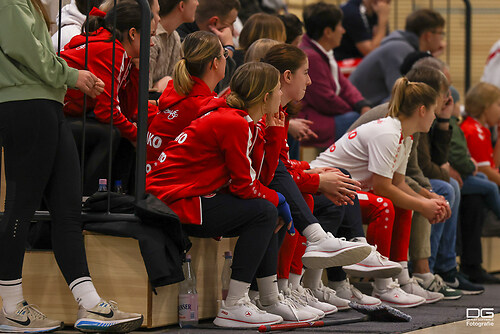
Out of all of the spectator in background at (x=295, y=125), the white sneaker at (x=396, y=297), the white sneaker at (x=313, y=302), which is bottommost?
the white sneaker at (x=396, y=297)

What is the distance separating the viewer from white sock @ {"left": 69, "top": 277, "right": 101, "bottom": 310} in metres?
3.15

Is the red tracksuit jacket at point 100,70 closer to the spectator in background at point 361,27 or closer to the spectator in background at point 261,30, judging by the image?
the spectator in background at point 261,30

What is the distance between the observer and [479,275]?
5.40m

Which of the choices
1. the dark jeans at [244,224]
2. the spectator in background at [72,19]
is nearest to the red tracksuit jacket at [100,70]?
the spectator in background at [72,19]

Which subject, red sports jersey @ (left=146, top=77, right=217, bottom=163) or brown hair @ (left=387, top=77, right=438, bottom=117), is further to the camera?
brown hair @ (left=387, top=77, right=438, bottom=117)

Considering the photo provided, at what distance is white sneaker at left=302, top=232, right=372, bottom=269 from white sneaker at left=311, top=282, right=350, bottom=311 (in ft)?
1.61

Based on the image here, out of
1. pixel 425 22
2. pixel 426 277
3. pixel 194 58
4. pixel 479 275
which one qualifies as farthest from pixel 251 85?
pixel 425 22

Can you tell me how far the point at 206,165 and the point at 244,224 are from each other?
27 centimetres

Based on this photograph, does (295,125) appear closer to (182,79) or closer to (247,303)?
(182,79)

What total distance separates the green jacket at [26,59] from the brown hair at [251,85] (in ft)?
2.22

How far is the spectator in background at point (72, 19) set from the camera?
13.4 ft

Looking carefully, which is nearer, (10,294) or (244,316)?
(10,294)
